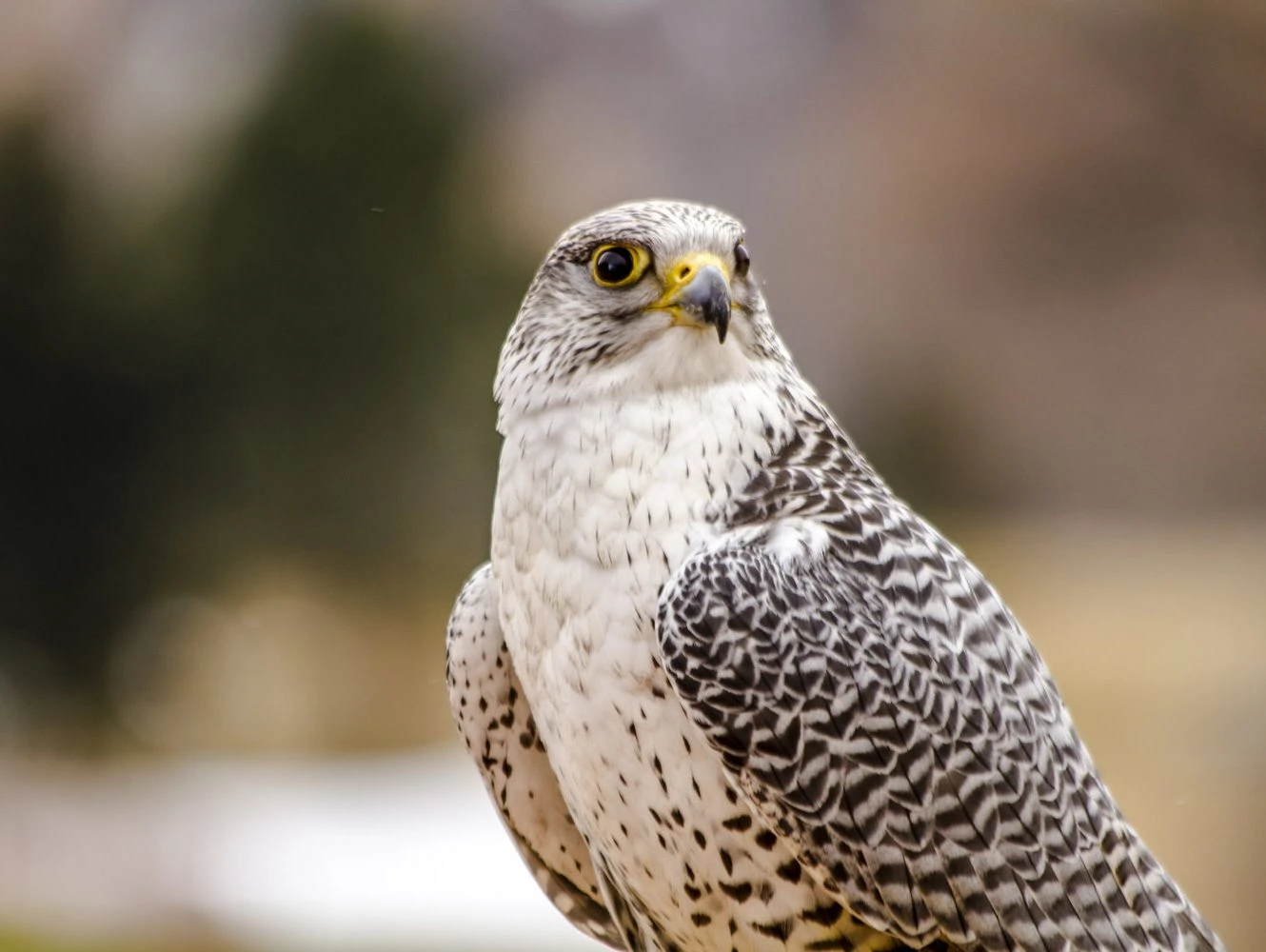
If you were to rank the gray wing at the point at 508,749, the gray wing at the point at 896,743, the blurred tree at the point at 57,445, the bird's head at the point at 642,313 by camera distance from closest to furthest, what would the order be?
the gray wing at the point at 896,743 → the bird's head at the point at 642,313 → the gray wing at the point at 508,749 → the blurred tree at the point at 57,445

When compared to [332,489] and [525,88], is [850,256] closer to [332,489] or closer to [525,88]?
[525,88]

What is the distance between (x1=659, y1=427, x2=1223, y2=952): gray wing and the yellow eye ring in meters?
0.39

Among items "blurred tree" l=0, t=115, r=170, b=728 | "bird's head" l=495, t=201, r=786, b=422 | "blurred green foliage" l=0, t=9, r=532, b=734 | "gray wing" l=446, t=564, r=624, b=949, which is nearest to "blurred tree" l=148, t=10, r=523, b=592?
"blurred green foliage" l=0, t=9, r=532, b=734

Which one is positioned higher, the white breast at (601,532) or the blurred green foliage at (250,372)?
the blurred green foliage at (250,372)

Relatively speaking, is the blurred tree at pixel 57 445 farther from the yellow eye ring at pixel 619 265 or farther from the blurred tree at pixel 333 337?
the yellow eye ring at pixel 619 265

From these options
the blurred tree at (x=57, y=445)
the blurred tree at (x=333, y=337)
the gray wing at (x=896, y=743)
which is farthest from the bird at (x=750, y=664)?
the blurred tree at (x=57, y=445)

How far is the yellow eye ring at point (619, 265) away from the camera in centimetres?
241

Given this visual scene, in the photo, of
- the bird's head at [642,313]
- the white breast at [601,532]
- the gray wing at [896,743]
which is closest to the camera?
the gray wing at [896,743]

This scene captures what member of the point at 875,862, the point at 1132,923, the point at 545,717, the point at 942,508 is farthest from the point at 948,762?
the point at 942,508

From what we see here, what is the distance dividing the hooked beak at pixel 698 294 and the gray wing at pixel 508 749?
1.81 ft

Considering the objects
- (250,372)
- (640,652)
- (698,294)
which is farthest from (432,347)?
(640,652)

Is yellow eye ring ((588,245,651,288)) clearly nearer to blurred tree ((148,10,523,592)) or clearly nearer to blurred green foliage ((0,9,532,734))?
blurred green foliage ((0,9,532,734))

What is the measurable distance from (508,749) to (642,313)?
726 mm

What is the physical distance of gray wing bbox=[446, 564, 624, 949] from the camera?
2.55 m
